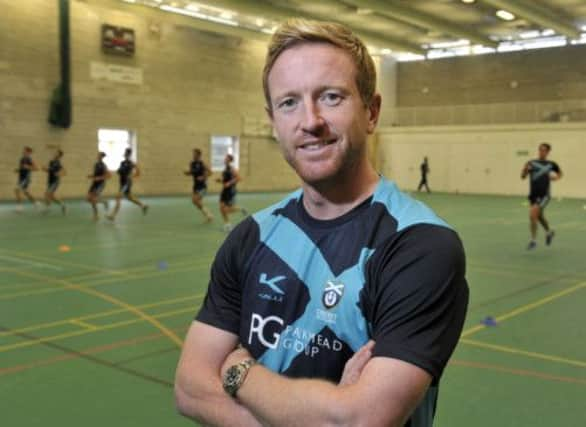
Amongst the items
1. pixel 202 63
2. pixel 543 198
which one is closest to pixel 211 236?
pixel 543 198

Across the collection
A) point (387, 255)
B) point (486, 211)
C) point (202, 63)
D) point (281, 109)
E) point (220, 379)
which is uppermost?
point (202, 63)

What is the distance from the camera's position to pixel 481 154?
3584 cm

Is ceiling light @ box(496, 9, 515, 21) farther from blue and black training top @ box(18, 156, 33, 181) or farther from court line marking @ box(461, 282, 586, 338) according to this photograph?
court line marking @ box(461, 282, 586, 338)

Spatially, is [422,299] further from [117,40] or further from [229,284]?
[117,40]

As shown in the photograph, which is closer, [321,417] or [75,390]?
[321,417]

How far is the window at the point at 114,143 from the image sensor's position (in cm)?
2794

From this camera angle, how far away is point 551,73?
35.7m

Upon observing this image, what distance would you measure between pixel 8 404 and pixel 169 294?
4099mm

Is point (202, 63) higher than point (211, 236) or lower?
higher

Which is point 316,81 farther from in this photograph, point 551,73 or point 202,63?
point 551,73

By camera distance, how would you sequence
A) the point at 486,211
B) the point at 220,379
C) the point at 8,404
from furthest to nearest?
the point at 486,211 < the point at 8,404 < the point at 220,379

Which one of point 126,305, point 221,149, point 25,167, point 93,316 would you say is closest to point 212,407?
point 93,316

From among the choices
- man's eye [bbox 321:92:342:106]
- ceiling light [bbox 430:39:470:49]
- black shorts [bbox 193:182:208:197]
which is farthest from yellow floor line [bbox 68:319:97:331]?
ceiling light [bbox 430:39:470:49]

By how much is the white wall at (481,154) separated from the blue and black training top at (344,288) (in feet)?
110
